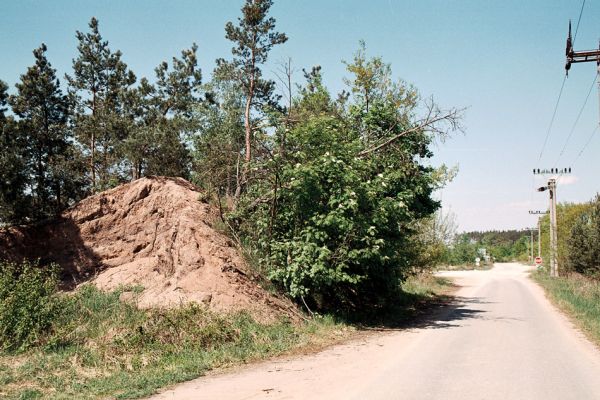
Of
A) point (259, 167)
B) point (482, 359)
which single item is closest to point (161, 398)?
point (482, 359)

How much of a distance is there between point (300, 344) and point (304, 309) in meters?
3.26

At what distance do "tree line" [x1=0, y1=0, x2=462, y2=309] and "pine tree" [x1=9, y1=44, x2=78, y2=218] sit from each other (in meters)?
0.06

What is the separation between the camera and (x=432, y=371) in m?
8.73

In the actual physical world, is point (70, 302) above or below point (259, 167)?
below

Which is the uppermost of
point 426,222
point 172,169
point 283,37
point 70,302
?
point 283,37

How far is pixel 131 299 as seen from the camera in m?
13.3

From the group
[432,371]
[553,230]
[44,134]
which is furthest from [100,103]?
[553,230]

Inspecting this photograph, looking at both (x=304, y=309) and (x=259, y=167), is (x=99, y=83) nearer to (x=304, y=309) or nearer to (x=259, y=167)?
(x=259, y=167)

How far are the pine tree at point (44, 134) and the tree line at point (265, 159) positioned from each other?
6cm

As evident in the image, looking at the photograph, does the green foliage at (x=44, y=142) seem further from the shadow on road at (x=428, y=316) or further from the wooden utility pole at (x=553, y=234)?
the wooden utility pole at (x=553, y=234)

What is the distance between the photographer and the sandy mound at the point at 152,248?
13.3 meters

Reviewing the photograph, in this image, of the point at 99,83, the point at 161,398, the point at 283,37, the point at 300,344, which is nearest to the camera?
the point at 161,398

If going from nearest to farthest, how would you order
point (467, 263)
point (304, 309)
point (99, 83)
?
point (304, 309) < point (99, 83) < point (467, 263)

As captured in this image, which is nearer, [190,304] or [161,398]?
[161,398]
